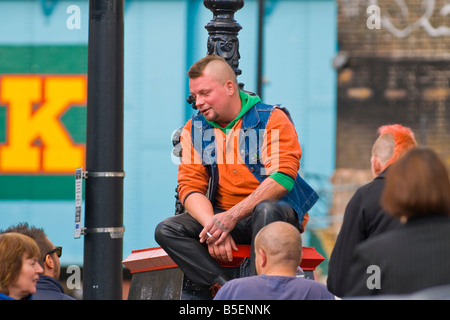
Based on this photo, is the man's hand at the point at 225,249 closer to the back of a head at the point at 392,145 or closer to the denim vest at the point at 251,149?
the denim vest at the point at 251,149

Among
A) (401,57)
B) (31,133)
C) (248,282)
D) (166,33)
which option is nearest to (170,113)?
(166,33)

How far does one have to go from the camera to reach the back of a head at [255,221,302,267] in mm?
4043

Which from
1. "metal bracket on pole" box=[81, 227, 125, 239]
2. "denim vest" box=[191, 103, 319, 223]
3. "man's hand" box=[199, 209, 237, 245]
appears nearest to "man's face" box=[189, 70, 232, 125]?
"denim vest" box=[191, 103, 319, 223]

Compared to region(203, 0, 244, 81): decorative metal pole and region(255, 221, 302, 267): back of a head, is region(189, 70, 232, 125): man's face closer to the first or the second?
region(203, 0, 244, 81): decorative metal pole

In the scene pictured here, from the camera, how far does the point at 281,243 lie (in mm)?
4051

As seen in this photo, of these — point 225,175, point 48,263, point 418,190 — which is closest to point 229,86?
point 225,175

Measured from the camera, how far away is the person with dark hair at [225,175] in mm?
5047

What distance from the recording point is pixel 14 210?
37.9 feet

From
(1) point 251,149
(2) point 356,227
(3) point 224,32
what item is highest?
(3) point 224,32

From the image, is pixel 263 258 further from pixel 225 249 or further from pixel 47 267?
pixel 47 267

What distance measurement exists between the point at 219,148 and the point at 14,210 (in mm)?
6858

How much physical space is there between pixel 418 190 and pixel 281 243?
894 mm

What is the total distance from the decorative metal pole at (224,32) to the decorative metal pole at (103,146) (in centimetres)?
116
